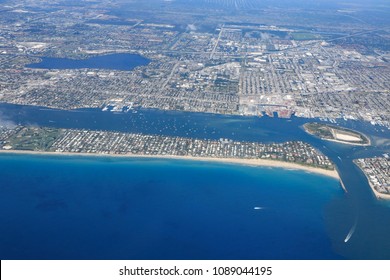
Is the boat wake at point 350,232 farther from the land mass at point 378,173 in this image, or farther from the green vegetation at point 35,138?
the green vegetation at point 35,138

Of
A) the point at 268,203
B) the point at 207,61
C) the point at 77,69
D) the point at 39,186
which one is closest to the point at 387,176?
the point at 268,203

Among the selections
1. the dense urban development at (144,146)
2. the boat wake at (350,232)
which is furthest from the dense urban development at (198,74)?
the boat wake at (350,232)

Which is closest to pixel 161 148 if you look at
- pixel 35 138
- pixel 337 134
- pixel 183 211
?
pixel 183 211

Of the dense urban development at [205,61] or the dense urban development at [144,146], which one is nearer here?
the dense urban development at [144,146]

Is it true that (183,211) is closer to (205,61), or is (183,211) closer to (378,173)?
(378,173)

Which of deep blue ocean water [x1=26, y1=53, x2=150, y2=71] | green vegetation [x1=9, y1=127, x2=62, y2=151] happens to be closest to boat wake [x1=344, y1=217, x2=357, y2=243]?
green vegetation [x1=9, y1=127, x2=62, y2=151]
